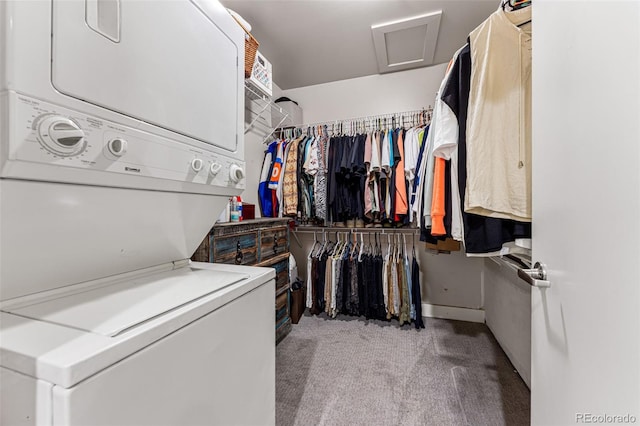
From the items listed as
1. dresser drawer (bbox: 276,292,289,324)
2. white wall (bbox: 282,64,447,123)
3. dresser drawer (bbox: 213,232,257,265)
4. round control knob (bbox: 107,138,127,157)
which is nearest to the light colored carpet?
dresser drawer (bbox: 276,292,289,324)

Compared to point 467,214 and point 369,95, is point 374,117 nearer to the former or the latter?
point 369,95

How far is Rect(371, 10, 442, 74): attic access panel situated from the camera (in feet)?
6.34

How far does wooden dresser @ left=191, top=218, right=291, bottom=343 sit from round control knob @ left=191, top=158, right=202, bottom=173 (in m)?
0.61

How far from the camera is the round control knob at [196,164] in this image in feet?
2.72

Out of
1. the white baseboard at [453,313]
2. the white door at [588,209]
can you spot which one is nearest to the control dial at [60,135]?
the white door at [588,209]

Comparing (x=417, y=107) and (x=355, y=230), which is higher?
(x=417, y=107)

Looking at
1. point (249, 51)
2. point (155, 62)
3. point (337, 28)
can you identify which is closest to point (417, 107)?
point (337, 28)

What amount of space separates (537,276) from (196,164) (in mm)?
1134

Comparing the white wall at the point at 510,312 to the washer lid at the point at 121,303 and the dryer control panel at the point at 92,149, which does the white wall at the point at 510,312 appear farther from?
the dryer control panel at the point at 92,149

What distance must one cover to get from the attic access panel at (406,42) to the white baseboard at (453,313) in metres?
2.43

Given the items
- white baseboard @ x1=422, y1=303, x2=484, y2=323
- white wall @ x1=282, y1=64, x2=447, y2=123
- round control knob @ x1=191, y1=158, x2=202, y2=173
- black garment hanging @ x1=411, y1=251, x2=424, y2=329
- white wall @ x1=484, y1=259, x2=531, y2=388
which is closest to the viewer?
round control knob @ x1=191, y1=158, x2=202, y2=173

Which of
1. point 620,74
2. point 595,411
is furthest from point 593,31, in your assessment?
point 595,411

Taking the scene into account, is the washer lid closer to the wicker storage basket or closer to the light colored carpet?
the light colored carpet

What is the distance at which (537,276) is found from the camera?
76cm
